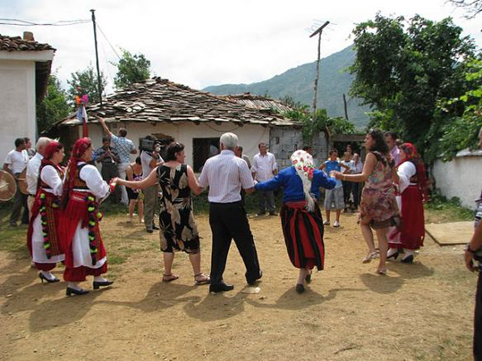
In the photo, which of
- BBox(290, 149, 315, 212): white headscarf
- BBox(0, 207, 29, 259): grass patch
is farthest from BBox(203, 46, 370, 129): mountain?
BBox(290, 149, 315, 212): white headscarf

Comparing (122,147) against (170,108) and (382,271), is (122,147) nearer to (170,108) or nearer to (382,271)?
(170,108)

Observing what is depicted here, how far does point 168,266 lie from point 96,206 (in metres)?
1.17

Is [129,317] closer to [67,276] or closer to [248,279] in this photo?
[67,276]

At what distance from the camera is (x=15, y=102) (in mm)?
12367

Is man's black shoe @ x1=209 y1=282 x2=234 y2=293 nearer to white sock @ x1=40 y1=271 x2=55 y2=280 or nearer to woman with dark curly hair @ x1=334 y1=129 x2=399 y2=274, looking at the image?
woman with dark curly hair @ x1=334 y1=129 x2=399 y2=274

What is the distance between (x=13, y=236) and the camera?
8656 mm

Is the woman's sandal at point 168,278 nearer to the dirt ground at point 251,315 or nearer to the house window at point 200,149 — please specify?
the dirt ground at point 251,315

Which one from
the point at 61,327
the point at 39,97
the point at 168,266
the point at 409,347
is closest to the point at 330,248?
the point at 168,266

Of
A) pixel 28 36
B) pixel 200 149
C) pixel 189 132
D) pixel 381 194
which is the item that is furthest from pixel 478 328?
pixel 28 36

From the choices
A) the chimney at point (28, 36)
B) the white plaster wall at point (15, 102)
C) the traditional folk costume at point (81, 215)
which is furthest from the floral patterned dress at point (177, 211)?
the chimney at point (28, 36)

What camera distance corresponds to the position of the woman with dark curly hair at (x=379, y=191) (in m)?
5.61

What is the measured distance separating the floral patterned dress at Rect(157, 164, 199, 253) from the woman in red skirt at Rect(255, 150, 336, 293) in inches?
35.5

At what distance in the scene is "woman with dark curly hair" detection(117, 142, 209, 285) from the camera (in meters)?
5.27

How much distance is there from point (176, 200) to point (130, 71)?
2294 centimetres
